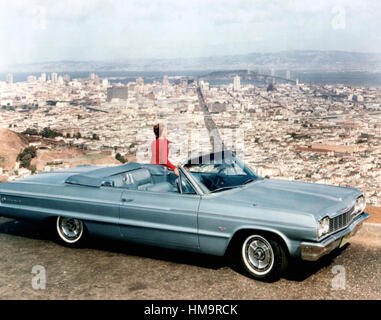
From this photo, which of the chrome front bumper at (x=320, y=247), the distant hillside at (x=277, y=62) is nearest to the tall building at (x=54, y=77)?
the distant hillside at (x=277, y=62)

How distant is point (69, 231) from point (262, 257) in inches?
99.9

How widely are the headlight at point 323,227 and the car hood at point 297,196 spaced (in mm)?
57

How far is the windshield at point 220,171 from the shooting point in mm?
5570

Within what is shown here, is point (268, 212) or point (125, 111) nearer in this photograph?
point (268, 212)

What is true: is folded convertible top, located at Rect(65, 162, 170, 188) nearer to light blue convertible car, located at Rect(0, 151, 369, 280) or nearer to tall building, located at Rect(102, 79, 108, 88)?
light blue convertible car, located at Rect(0, 151, 369, 280)

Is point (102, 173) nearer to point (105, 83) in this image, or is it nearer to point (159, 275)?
point (159, 275)

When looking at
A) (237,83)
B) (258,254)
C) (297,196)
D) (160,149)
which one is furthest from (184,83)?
(258,254)

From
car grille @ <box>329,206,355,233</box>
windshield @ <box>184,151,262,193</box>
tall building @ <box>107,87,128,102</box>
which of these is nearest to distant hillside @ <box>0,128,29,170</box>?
tall building @ <box>107,87,128,102</box>

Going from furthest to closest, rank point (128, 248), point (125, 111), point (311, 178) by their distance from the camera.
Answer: point (125, 111) → point (311, 178) → point (128, 248)

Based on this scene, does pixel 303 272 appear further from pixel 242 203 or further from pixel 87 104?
pixel 87 104

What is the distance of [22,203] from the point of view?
6.33 m

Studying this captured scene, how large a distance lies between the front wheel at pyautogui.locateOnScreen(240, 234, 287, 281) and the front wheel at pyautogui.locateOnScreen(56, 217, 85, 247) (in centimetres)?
211
